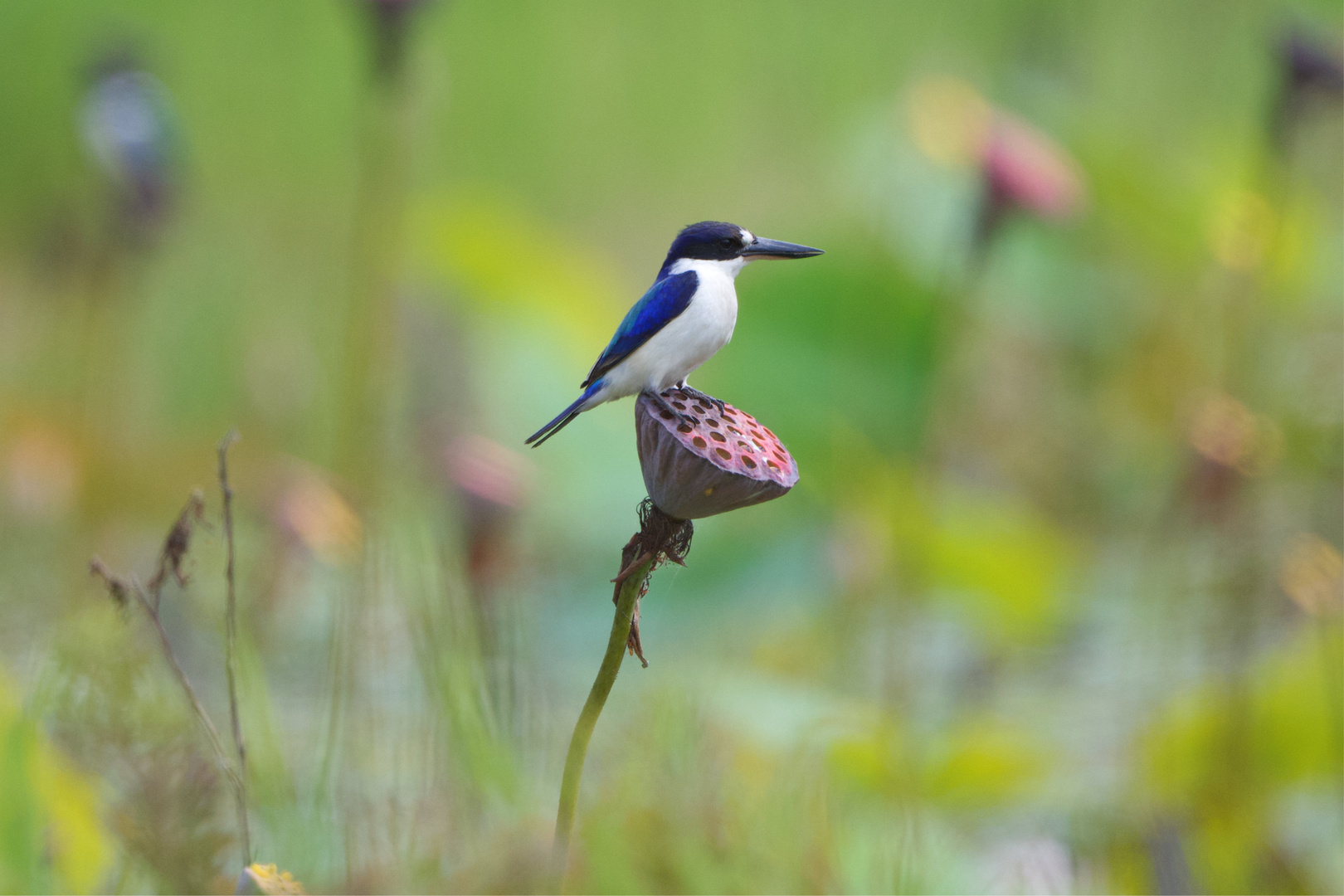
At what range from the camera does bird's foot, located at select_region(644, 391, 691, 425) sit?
0.48 m

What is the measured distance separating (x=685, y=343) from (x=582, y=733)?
21 cm

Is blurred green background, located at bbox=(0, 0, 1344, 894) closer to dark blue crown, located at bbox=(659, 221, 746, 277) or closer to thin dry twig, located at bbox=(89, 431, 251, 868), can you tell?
thin dry twig, located at bbox=(89, 431, 251, 868)

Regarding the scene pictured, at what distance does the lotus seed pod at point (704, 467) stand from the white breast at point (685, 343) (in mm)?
53

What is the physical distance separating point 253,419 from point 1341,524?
194 centimetres

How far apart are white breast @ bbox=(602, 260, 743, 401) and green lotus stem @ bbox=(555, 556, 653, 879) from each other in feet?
0.50

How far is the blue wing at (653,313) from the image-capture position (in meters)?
0.54

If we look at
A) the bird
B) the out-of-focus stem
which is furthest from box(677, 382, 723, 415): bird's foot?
the out-of-focus stem

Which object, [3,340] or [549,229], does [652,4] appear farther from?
[3,340]

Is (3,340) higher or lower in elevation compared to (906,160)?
lower

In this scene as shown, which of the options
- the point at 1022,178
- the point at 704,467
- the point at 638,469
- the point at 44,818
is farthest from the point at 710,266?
the point at 638,469

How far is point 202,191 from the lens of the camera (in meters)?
2.96

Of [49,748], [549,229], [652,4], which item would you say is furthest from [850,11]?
[49,748]

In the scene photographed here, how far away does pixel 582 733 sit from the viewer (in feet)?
1.23

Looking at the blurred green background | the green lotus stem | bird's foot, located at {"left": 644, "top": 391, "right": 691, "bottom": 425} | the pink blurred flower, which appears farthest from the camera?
the pink blurred flower
